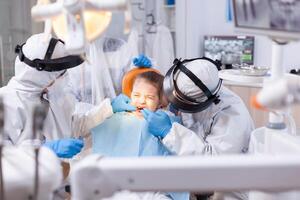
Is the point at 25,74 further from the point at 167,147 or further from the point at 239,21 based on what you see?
the point at 239,21

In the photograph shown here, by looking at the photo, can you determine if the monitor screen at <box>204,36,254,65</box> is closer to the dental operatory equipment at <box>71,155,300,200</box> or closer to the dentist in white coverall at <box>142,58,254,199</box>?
the dentist in white coverall at <box>142,58,254,199</box>

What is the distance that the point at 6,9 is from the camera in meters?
3.67

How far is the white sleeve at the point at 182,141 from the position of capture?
1834mm

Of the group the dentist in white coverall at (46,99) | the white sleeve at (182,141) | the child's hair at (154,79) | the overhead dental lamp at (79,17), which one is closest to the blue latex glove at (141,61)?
the child's hair at (154,79)

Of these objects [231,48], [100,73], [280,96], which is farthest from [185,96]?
[231,48]

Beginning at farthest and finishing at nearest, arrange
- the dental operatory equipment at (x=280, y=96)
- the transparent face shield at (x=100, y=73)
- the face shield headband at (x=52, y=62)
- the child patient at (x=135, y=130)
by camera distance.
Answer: the transparent face shield at (x=100, y=73) < the child patient at (x=135, y=130) < the face shield headband at (x=52, y=62) < the dental operatory equipment at (x=280, y=96)

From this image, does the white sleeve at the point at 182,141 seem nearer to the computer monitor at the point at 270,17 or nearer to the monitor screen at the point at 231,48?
the computer monitor at the point at 270,17

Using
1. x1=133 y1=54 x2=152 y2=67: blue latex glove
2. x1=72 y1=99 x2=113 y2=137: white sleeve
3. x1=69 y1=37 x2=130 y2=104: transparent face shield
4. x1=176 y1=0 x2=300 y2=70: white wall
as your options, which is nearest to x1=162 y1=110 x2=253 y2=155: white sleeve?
x1=72 y1=99 x2=113 y2=137: white sleeve

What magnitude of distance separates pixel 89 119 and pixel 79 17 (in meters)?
1.25

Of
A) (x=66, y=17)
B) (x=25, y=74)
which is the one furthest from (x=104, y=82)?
(x=66, y=17)

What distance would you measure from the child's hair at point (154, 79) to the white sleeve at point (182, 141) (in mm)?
351

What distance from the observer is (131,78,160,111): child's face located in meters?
2.18

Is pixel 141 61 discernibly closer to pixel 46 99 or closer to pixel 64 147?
pixel 46 99

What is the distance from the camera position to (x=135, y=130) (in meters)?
2.11
